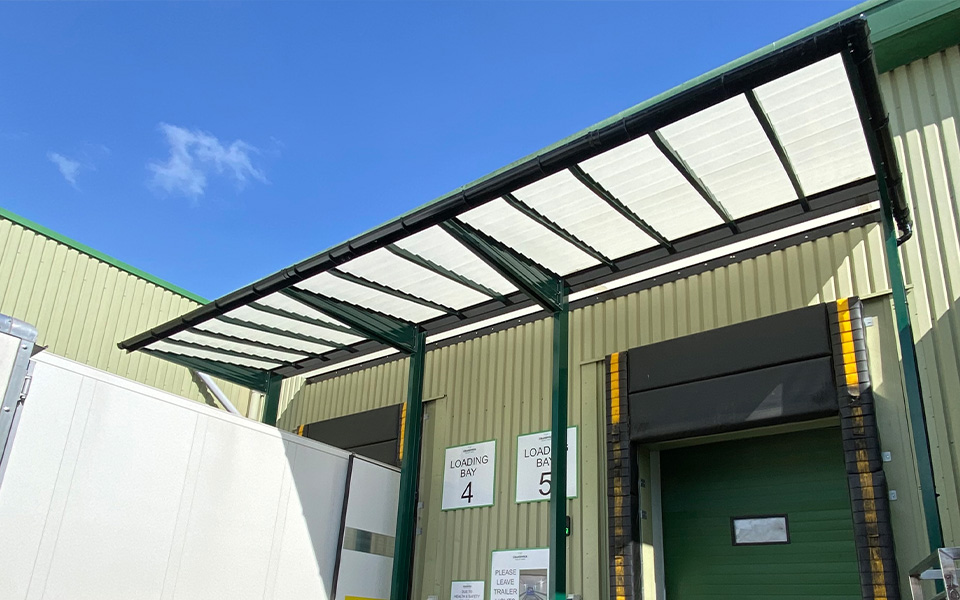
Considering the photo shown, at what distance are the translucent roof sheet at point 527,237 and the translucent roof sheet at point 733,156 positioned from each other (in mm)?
1508

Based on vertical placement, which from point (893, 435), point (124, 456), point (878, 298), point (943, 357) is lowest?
point (124, 456)

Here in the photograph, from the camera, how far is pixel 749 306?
7254mm

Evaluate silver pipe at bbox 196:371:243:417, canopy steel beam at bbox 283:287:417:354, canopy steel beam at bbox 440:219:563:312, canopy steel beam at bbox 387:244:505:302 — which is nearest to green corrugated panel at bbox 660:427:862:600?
canopy steel beam at bbox 440:219:563:312

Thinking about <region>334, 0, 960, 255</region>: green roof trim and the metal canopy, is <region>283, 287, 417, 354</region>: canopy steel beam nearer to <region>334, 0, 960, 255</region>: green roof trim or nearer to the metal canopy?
the metal canopy

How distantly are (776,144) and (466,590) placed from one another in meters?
5.89

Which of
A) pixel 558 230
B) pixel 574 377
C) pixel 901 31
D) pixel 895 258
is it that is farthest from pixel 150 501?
pixel 901 31

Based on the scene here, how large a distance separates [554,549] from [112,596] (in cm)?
380

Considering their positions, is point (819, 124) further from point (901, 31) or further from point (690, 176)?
point (901, 31)

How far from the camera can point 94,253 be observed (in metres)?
10.6

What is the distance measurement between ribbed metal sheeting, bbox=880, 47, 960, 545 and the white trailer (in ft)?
19.1

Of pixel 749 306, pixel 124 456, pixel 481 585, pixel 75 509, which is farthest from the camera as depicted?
pixel 481 585

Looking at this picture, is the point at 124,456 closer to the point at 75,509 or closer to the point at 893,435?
the point at 75,509

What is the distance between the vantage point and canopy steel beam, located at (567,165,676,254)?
20.0 feet

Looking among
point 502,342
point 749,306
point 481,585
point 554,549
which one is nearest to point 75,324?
point 502,342
